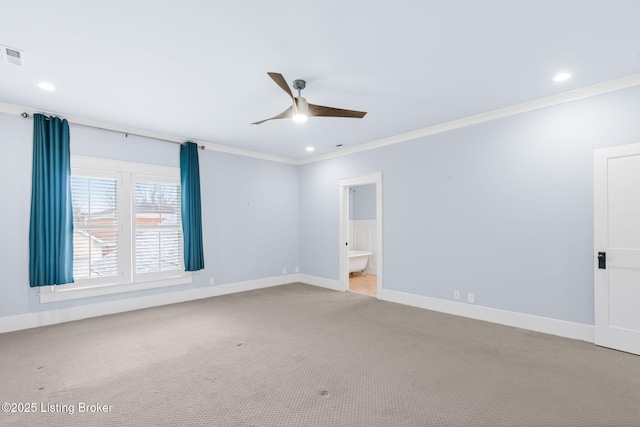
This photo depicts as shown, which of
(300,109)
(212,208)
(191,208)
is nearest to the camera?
(300,109)

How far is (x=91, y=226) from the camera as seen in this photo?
4.40 m

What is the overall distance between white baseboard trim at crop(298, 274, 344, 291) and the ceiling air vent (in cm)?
531

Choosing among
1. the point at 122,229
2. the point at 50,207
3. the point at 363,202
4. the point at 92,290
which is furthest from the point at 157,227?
the point at 363,202

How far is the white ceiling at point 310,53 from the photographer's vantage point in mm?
2156

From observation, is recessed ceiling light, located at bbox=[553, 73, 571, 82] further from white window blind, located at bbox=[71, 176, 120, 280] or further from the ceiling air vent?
white window blind, located at bbox=[71, 176, 120, 280]

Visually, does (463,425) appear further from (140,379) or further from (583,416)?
(140,379)

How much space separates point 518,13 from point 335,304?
4.28 metres

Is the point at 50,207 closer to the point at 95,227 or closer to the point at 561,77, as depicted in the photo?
the point at 95,227

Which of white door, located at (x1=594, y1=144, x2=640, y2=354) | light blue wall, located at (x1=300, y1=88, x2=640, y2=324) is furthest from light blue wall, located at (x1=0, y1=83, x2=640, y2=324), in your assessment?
white door, located at (x1=594, y1=144, x2=640, y2=354)

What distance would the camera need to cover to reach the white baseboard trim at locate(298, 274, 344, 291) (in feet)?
20.2

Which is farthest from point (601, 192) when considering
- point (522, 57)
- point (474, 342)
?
point (474, 342)

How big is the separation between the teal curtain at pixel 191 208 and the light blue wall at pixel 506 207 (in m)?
3.11

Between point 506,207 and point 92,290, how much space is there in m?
5.78

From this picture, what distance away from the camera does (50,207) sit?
4.00m
